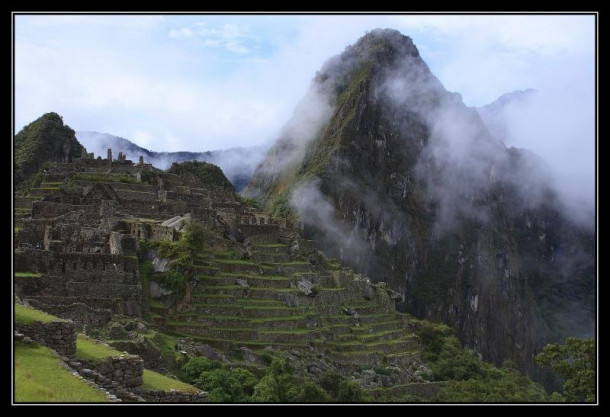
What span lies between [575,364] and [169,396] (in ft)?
61.9

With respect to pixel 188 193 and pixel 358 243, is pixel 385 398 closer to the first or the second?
pixel 188 193

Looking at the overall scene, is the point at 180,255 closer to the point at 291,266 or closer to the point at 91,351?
the point at 291,266

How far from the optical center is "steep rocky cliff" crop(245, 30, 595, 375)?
154 metres

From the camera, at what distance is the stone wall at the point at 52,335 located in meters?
11.7

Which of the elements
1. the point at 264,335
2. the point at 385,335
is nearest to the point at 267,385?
the point at 264,335

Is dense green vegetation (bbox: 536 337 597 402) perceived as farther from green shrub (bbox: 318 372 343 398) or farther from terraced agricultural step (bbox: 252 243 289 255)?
terraced agricultural step (bbox: 252 243 289 255)

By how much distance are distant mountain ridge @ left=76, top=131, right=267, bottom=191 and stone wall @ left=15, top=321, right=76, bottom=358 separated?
61756 millimetres

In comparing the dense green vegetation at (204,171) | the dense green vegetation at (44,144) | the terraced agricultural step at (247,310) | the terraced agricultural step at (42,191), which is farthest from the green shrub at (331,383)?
the dense green vegetation at (44,144)

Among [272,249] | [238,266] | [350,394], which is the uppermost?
[272,249]

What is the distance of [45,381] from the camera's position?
991 cm

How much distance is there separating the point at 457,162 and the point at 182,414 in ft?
623

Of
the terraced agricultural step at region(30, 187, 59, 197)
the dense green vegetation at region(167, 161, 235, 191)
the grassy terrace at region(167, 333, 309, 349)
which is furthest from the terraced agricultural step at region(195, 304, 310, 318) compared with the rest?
the dense green vegetation at region(167, 161, 235, 191)

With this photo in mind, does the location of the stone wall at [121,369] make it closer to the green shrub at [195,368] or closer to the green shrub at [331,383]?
the green shrub at [195,368]

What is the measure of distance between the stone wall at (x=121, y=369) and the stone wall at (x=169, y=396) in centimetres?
27
